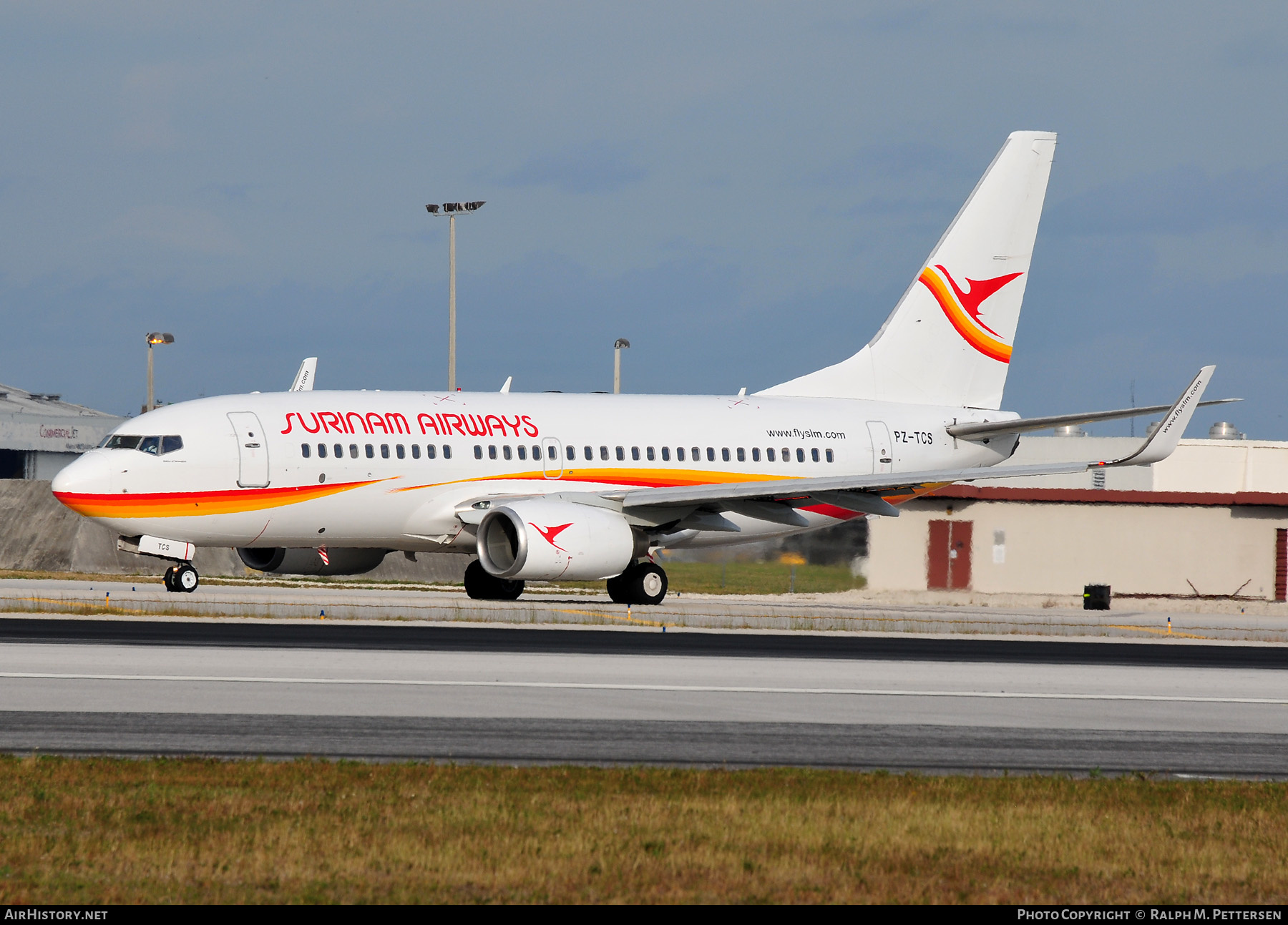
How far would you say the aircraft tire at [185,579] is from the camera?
105 feet

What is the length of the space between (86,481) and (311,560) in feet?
18.1

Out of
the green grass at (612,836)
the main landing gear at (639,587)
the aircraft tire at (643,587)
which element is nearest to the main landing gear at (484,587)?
the main landing gear at (639,587)

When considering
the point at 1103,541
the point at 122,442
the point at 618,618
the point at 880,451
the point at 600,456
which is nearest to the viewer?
the point at 618,618

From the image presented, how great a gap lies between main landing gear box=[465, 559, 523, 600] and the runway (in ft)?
30.8

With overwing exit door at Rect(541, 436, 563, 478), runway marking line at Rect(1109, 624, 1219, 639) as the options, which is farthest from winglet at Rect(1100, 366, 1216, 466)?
overwing exit door at Rect(541, 436, 563, 478)

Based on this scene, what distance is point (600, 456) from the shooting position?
33.4 m

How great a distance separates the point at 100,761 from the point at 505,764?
2813 millimetres

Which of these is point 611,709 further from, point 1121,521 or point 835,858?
point 1121,521

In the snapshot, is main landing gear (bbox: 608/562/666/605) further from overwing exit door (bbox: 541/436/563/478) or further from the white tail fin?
the white tail fin

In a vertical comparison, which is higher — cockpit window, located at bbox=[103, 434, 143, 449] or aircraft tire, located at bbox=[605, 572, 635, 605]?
cockpit window, located at bbox=[103, 434, 143, 449]

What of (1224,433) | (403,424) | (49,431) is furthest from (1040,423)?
(49,431)

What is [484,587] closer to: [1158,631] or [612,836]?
[1158,631]

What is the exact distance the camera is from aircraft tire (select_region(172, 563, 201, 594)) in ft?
105

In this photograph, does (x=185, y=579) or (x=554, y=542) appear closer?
(x=554, y=542)
